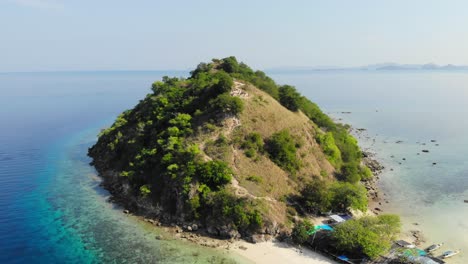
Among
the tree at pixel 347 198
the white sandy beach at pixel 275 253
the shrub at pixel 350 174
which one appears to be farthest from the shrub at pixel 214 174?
the shrub at pixel 350 174

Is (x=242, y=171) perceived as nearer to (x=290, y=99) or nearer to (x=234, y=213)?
(x=234, y=213)

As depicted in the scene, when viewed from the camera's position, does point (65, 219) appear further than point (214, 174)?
Yes

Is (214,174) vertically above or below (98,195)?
above

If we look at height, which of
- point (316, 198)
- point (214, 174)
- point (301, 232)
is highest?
point (214, 174)

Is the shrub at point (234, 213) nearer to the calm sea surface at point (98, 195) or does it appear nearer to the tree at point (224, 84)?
the calm sea surface at point (98, 195)

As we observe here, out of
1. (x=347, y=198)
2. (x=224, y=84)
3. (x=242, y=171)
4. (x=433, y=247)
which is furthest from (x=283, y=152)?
(x=433, y=247)

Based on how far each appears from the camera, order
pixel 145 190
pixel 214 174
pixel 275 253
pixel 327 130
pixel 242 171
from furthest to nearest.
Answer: pixel 327 130 < pixel 145 190 < pixel 242 171 < pixel 214 174 < pixel 275 253

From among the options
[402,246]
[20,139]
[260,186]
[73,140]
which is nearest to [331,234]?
[402,246]
